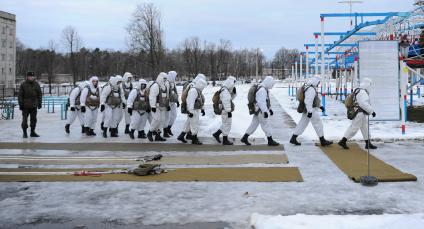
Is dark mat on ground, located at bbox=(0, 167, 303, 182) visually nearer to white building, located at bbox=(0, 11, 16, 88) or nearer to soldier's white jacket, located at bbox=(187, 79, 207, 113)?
soldier's white jacket, located at bbox=(187, 79, 207, 113)

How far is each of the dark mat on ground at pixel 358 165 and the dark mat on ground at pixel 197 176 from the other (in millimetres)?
1051

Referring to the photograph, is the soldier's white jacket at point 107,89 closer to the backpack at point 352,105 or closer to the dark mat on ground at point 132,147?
the dark mat on ground at point 132,147

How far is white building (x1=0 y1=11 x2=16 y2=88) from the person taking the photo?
85.2m

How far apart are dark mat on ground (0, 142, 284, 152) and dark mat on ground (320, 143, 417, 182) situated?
4.88 feet

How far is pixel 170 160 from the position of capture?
34.4 feet

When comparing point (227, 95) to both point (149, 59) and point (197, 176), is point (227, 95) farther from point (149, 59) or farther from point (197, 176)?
point (149, 59)

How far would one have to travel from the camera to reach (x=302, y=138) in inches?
557

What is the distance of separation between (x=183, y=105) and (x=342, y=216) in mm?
8114

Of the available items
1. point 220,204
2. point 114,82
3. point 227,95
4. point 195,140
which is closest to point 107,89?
point 114,82

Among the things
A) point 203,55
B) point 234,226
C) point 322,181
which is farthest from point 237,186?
point 203,55

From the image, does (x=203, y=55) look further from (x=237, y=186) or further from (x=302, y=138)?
(x=237, y=186)

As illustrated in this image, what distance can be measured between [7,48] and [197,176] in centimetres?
8811

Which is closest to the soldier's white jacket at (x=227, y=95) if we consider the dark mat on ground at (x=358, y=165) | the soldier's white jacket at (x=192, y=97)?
the soldier's white jacket at (x=192, y=97)

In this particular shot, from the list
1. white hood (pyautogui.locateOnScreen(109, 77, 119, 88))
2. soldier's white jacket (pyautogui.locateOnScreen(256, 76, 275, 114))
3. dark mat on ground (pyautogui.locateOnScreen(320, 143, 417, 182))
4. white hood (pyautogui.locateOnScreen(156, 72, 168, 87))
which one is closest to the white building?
white hood (pyautogui.locateOnScreen(109, 77, 119, 88))
